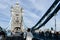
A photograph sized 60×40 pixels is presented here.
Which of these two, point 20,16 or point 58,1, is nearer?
point 58,1

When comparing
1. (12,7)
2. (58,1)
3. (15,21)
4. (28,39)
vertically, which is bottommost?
(28,39)

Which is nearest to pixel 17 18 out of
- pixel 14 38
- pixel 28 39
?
pixel 14 38

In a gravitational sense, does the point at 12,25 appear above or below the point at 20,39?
above

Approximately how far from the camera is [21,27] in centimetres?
11012

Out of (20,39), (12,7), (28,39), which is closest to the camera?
(28,39)

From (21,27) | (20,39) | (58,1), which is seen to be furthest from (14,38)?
(21,27)

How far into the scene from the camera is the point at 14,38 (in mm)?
20172

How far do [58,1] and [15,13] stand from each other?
312 feet

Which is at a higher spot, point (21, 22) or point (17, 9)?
point (17, 9)

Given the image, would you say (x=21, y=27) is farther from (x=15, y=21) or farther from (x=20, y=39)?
(x=20, y=39)

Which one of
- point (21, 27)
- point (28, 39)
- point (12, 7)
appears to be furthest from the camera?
point (12, 7)

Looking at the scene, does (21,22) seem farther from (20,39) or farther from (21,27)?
(20,39)

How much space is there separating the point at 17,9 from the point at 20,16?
19.7 feet

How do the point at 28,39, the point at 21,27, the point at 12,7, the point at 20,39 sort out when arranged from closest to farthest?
the point at 28,39, the point at 20,39, the point at 21,27, the point at 12,7
